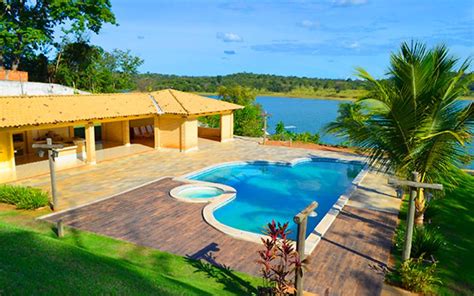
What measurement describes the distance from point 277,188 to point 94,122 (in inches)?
384

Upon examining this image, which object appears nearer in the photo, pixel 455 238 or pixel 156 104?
pixel 455 238

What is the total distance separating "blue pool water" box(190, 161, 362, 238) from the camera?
12.3 metres

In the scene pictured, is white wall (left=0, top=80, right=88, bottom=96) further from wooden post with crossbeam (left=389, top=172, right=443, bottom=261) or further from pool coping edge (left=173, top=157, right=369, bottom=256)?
wooden post with crossbeam (left=389, top=172, right=443, bottom=261)

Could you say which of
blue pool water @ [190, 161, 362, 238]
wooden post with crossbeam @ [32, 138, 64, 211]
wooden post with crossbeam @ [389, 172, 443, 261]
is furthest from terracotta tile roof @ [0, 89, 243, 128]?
wooden post with crossbeam @ [389, 172, 443, 261]

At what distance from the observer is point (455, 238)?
9500mm

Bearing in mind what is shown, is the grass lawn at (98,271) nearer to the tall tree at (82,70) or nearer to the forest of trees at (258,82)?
the tall tree at (82,70)

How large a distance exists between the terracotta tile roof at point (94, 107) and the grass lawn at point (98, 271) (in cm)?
849

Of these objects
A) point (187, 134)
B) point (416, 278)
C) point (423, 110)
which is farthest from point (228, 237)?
point (187, 134)

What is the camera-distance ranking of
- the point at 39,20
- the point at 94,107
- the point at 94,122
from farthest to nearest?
the point at 39,20
the point at 94,107
the point at 94,122

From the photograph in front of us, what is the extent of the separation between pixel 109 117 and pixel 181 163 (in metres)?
4.43

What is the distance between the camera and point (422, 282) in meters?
6.93

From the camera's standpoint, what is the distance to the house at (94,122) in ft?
48.8

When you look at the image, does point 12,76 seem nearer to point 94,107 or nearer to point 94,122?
point 94,107

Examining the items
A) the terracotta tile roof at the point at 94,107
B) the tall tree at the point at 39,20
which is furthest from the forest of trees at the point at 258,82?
the terracotta tile roof at the point at 94,107
